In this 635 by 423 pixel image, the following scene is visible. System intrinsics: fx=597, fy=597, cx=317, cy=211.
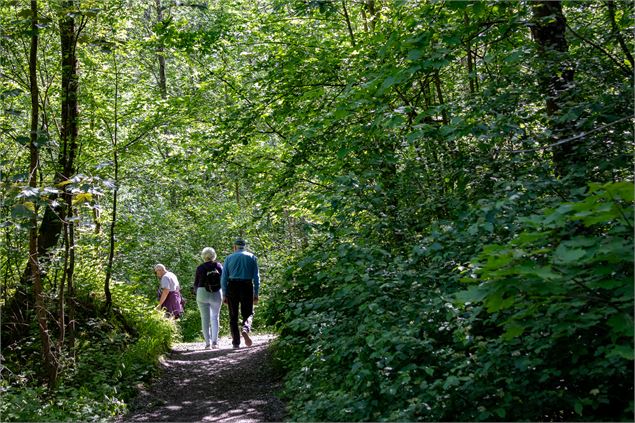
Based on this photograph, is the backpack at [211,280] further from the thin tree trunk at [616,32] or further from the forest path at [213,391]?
the thin tree trunk at [616,32]

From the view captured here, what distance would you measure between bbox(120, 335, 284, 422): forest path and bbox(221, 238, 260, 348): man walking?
839 mm

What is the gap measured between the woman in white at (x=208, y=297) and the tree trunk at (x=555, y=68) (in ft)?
25.6

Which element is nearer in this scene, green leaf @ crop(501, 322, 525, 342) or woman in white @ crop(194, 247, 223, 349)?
green leaf @ crop(501, 322, 525, 342)

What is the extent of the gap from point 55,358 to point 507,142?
6.35m

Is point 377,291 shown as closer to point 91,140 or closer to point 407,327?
point 407,327

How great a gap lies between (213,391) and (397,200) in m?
3.81

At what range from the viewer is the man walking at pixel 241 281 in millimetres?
11211

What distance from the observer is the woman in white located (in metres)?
12.3

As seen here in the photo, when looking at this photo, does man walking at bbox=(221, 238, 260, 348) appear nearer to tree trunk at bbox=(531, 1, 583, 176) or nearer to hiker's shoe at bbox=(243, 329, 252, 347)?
hiker's shoe at bbox=(243, 329, 252, 347)

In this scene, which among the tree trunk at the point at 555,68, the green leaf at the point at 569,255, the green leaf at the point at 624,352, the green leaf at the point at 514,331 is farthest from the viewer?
the tree trunk at the point at 555,68

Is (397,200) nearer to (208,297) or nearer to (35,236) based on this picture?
Result: (35,236)

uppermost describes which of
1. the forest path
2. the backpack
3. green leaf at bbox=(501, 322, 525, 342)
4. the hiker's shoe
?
the backpack

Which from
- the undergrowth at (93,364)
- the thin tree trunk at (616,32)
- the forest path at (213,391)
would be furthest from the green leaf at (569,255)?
the undergrowth at (93,364)

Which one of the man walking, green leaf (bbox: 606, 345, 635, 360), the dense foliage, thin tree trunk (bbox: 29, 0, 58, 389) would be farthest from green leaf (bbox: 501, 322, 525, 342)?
the man walking
